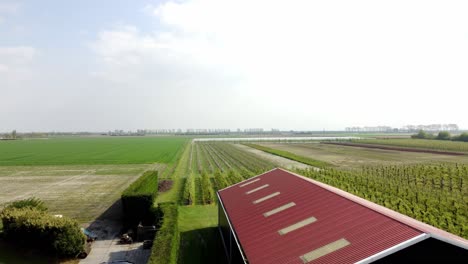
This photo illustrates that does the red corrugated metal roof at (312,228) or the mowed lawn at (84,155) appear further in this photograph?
the mowed lawn at (84,155)

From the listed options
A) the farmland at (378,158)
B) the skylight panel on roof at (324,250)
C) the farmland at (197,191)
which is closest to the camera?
the skylight panel on roof at (324,250)

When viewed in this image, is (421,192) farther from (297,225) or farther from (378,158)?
(378,158)

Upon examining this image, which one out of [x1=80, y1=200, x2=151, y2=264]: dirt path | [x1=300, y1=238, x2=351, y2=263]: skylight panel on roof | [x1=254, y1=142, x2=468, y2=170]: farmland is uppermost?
[x1=300, y1=238, x2=351, y2=263]: skylight panel on roof

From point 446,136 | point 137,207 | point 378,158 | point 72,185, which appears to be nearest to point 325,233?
point 137,207

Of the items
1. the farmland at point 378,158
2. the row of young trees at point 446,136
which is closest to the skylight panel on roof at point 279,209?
the farmland at point 378,158

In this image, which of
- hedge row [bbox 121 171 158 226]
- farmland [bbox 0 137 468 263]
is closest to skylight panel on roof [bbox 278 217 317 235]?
farmland [bbox 0 137 468 263]

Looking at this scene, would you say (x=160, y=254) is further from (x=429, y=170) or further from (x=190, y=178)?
(x=429, y=170)

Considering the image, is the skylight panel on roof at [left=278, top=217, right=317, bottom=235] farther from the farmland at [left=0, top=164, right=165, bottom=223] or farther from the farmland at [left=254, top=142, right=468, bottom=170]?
the farmland at [left=254, top=142, right=468, bottom=170]

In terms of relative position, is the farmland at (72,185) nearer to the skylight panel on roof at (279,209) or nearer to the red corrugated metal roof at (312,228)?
the red corrugated metal roof at (312,228)
